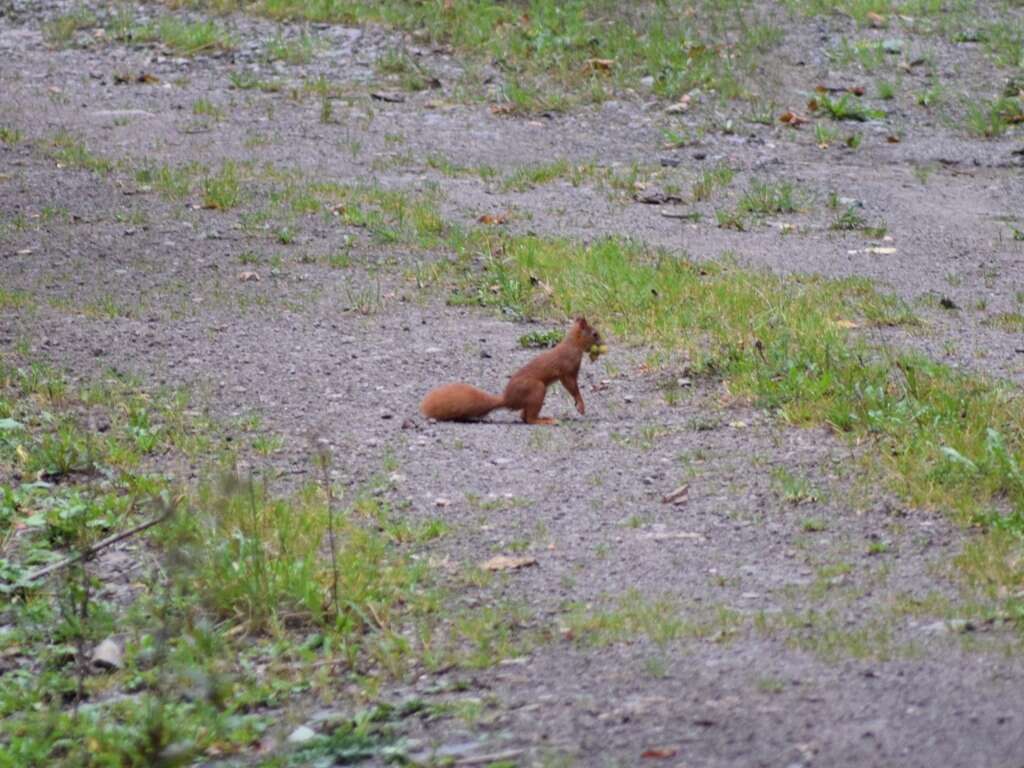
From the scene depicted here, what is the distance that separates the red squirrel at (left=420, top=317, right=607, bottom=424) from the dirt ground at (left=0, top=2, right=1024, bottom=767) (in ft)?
0.37

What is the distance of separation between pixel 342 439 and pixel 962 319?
356cm

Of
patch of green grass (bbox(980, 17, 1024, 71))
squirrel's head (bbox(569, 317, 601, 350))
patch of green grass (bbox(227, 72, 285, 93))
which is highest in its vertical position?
patch of green grass (bbox(980, 17, 1024, 71))

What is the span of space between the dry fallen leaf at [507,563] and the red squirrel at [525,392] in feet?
4.80

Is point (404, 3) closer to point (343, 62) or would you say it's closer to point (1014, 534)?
point (343, 62)

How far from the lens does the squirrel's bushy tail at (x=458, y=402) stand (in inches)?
250

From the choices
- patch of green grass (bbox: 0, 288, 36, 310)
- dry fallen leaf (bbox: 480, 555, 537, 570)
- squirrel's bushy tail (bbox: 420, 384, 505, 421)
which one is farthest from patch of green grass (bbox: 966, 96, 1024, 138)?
dry fallen leaf (bbox: 480, 555, 537, 570)

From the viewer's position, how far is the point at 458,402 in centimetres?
636

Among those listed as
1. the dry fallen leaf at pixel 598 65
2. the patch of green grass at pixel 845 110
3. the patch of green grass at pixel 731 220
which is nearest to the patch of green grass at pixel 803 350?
the patch of green grass at pixel 731 220

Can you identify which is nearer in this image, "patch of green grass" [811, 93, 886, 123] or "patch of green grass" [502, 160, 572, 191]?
"patch of green grass" [502, 160, 572, 191]

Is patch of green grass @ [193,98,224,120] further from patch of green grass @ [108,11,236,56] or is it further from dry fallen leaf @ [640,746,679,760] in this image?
dry fallen leaf @ [640,746,679,760]

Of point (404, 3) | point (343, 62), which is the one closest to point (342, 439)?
point (343, 62)

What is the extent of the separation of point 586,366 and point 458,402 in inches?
44.7

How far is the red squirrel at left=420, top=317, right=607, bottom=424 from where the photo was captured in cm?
636

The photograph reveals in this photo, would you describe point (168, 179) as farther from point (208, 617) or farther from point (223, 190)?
point (208, 617)
